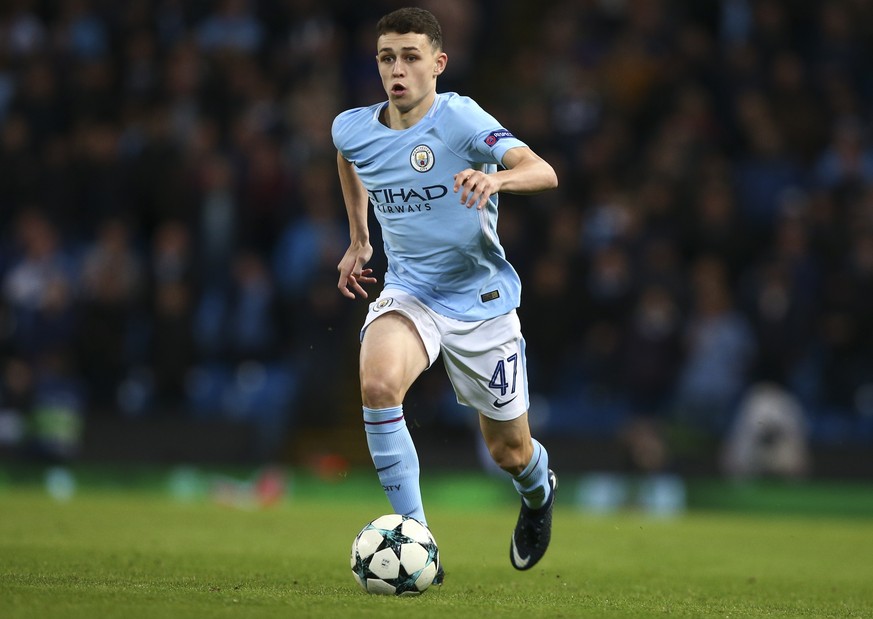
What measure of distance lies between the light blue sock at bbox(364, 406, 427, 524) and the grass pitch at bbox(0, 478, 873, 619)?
1.57 feet

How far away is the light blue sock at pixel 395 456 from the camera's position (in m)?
6.44

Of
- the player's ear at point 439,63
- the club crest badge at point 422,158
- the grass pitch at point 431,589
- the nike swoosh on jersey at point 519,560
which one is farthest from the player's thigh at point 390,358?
the nike swoosh on jersey at point 519,560

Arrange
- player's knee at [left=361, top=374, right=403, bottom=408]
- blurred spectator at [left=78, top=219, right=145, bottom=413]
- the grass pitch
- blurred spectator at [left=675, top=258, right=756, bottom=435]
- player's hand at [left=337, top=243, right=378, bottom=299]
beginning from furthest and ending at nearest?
blurred spectator at [left=78, top=219, right=145, bottom=413], blurred spectator at [left=675, top=258, right=756, bottom=435], player's hand at [left=337, top=243, right=378, bottom=299], player's knee at [left=361, top=374, right=403, bottom=408], the grass pitch

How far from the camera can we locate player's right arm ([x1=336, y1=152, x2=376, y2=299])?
717cm

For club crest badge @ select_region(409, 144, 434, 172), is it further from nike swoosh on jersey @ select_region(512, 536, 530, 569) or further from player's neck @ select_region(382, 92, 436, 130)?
nike swoosh on jersey @ select_region(512, 536, 530, 569)

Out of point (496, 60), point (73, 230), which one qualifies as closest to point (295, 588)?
point (73, 230)

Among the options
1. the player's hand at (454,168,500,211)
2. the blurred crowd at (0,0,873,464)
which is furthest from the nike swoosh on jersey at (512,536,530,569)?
the blurred crowd at (0,0,873,464)

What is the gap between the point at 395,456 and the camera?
6.48 metres

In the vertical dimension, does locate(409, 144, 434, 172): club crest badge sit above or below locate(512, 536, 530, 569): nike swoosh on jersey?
above

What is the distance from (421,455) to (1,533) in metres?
6.44

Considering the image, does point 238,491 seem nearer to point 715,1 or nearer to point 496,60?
point 496,60

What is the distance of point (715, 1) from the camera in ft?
55.3

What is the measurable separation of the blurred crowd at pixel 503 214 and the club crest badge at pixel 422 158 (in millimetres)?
7638

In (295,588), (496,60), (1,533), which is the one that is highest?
(496,60)
